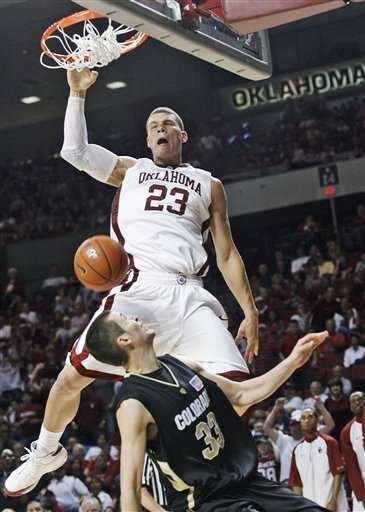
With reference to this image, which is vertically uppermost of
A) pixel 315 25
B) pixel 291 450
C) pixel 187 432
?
pixel 315 25

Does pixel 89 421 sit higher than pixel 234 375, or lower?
lower

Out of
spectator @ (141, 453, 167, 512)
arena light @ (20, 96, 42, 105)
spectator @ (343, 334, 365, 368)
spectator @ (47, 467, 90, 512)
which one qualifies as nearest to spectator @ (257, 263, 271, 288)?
spectator @ (343, 334, 365, 368)

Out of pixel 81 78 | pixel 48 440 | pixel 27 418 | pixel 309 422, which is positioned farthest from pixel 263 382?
pixel 27 418

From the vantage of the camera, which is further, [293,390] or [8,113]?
[8,113]

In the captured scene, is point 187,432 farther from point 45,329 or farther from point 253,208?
point 253,208

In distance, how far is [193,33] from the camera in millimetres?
5027

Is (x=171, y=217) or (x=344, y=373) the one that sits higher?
(x=171, y=217)

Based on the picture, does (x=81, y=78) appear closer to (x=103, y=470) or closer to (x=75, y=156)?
(x=75, y=156)

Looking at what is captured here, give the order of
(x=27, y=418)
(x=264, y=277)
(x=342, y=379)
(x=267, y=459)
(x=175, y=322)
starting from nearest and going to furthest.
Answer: (x=175, y=322)
(x=267, y=459)
(x=342, y=379)
(x=27, y=418)
(x=264, y=277)

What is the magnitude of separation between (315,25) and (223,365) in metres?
19.5

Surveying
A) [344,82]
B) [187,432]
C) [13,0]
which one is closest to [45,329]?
[13,0]

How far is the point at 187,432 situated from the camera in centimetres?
376

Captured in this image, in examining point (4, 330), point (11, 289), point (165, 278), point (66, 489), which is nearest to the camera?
point (165, 278)

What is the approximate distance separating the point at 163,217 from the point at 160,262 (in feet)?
0.78
